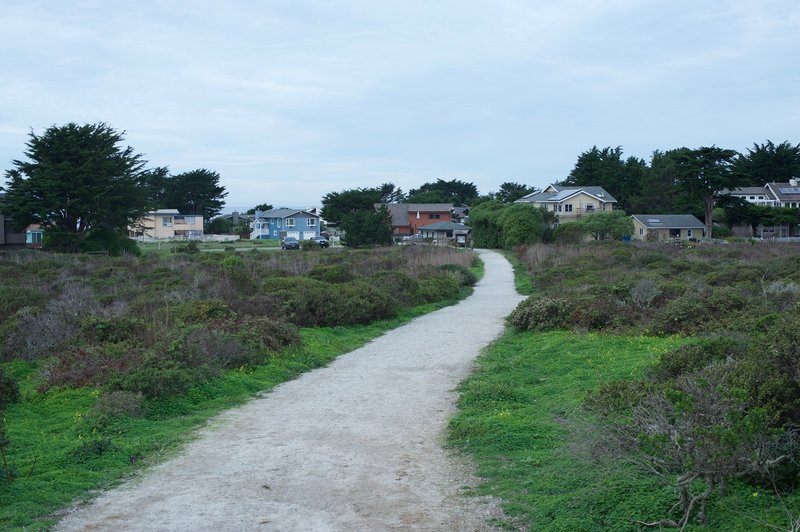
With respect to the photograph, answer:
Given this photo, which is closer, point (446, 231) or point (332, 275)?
point (332, 275)

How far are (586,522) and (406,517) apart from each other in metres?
1.43

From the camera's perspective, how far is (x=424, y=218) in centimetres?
9944

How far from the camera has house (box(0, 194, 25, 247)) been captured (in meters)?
55.0

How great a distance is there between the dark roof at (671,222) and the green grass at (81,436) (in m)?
66.9

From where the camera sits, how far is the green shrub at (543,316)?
57.8 feet

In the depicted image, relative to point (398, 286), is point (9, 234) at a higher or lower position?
higher

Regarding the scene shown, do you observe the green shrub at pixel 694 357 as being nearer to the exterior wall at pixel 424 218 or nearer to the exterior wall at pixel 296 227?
the exterior wall at pixel 424 218

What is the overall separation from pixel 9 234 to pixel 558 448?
56.7 meters

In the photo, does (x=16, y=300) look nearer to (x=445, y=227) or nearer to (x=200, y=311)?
(x=200, y=311)

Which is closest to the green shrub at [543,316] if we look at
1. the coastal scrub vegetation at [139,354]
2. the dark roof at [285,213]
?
the coastal scrub vegetation at [139,354]

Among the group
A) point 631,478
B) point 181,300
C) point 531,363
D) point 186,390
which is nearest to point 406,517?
point 631,478

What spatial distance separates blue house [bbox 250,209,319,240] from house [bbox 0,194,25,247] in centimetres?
4330

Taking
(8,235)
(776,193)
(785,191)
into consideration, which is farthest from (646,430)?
(785,191)

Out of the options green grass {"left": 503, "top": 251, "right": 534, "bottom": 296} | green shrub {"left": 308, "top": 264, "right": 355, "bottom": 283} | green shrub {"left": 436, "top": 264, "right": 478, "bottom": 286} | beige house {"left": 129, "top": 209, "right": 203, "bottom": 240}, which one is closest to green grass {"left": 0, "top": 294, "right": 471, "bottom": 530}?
green shrub {"left": 308, "top": 264, "right": 355, "bottom": 283}
